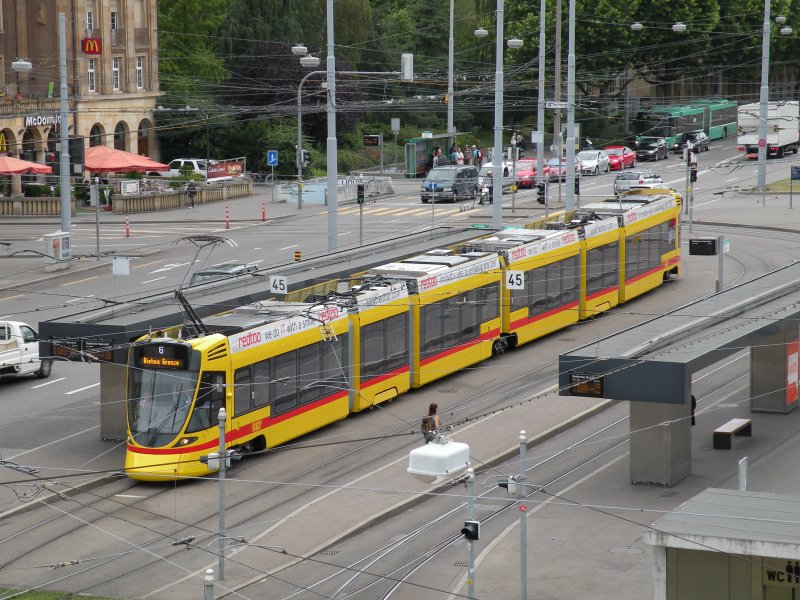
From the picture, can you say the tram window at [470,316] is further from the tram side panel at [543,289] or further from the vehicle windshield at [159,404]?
the vehicle windshield at [159,404]

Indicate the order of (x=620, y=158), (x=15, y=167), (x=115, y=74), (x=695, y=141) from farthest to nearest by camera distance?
(x=695, y=141)
(x=115, y=74)
(x=620, y=158)
(x=15, y=167)

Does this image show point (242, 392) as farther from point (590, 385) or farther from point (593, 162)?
point (593, 162)

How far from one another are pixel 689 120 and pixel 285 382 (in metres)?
A: 66.5

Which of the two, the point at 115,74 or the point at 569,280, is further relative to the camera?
the point at 115,74

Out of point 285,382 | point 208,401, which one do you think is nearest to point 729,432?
point 285,382

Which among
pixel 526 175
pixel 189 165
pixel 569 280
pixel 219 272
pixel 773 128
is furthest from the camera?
pixel 773 128

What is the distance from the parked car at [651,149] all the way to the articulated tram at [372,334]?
4148 centimetres

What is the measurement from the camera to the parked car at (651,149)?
84000 mm

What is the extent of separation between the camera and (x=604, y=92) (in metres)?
94.4

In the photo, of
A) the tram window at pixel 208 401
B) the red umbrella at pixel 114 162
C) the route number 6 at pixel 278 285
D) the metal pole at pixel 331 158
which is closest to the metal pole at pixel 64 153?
the metal pole at pixel 331 158

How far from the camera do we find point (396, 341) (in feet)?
101

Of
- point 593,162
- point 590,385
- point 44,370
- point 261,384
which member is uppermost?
point 593,162

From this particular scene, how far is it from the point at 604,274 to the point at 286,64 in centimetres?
4641

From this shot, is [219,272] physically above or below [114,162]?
below
